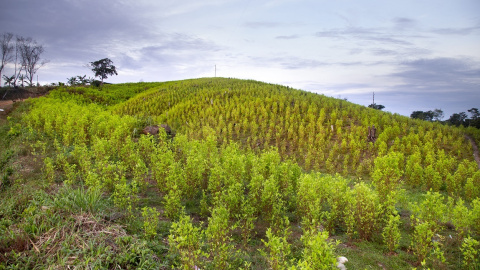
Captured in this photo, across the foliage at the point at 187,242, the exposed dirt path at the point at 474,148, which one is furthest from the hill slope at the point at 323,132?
the foliage at the point at 187,242

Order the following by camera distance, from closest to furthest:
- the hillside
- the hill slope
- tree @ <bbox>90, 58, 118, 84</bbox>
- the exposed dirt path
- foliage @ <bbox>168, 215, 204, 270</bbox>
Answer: foliage @ <bbox>168, 215, 204, 270</bbox>, the hillside, the hill slope, the exposed dirt path, tree @ <bbox>90, 58, 118, 84</bbox>

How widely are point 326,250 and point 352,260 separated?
1.91 m

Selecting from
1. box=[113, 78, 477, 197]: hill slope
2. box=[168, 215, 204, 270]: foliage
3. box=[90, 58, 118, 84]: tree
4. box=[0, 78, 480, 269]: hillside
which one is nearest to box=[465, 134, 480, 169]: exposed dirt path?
box=[0, 78, 480, 269]: hillside

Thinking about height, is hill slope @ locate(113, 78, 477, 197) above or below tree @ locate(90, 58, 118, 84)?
below

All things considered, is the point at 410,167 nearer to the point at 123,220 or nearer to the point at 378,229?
the point at 378,229

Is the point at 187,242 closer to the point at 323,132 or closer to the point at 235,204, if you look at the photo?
the point at 235,204

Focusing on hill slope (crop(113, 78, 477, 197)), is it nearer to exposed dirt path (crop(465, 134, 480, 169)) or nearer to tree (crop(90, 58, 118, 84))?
exposed dirt path (crop(465, 134, 480, 169))

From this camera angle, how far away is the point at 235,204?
17.0 feet

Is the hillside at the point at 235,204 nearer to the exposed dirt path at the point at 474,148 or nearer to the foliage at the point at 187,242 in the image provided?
the foliage at the point at 187,242

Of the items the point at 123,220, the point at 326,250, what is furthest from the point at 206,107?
the point at 326,250

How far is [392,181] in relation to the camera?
6.84m

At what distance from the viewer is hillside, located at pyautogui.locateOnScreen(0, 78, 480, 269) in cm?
354

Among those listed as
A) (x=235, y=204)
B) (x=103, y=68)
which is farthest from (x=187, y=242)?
(x=103, y=68)

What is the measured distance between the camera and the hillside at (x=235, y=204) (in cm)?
354
